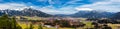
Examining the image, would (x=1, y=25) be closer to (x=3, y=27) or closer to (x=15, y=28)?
(x=3, y=27)

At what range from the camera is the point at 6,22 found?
301 ft

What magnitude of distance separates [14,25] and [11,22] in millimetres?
1960

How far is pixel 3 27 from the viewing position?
9156cm

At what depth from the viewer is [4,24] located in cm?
9100

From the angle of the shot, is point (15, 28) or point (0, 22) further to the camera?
point (15, 28)

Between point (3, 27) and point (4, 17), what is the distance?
→ 141 inches

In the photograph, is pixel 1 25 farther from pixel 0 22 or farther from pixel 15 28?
pixel 15 28

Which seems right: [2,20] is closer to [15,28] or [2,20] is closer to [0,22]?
[0,22]

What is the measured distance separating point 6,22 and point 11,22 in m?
3.12

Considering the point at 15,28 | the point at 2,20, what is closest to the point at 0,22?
the point at 2,20

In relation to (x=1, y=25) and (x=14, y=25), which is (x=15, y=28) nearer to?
(x=14, y=25)

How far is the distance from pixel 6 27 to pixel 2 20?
282 cm

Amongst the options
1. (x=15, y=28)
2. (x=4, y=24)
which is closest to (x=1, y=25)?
(x=4, y=24)

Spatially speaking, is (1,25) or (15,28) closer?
(1,25)
